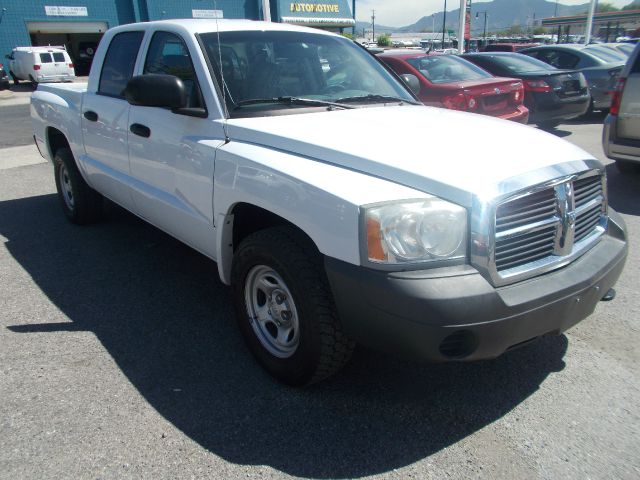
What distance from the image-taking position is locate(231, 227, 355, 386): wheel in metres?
2.56

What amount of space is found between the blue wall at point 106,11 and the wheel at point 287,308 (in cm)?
3224

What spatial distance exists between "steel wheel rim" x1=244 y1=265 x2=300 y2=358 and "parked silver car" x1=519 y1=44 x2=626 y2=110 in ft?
38.3

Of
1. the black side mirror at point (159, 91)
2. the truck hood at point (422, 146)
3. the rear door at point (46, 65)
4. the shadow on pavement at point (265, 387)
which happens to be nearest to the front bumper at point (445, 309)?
the truck hood at point (422, 146)

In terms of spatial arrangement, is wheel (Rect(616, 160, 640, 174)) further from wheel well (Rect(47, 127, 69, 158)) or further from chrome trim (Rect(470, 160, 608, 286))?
wheel well (Rect(47, 127, 69, 158))

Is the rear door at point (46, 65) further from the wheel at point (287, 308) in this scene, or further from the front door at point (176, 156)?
the wheel at point (287, 308)

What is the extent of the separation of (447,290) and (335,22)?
47684mm

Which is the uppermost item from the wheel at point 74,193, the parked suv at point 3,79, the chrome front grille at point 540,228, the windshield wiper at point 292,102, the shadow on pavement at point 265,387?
the windshield wiper at point 292,102

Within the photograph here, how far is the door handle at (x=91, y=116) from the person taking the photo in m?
4.55

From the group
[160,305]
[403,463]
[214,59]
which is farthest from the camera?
[160,305]

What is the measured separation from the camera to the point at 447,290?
2.22 meters

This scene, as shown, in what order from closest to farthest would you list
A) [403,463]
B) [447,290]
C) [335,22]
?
[447,290] < [403,463] < [335,22]

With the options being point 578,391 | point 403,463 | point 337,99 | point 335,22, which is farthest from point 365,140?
point 335,22

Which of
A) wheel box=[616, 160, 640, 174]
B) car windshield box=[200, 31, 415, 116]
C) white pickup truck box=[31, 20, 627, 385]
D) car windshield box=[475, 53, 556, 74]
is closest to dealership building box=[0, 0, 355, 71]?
car windshield box=[475, 53, 556, 74]

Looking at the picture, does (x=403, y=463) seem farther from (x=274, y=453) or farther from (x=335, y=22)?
(x=335, y=22)
